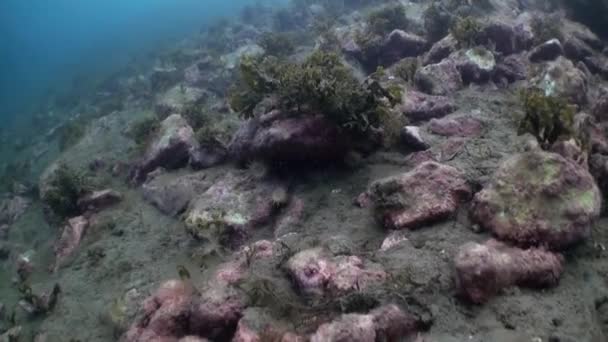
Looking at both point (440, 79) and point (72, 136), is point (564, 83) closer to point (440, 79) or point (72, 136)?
point (440, 79)

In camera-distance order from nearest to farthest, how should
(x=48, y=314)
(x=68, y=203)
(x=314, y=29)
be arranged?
(x=48, y=314) < (x=68, y=203) < (x=314, y=29)

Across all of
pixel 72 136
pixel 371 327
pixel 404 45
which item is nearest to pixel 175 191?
pixel 371 327

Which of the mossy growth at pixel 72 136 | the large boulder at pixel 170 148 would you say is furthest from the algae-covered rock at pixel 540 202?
the mossy growth at pixel 72 136

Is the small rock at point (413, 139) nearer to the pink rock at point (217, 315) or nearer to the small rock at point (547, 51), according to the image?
the pink rock at point (217, 315)

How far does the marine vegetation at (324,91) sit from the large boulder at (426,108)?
1556mm

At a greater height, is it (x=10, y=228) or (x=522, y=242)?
(x=522, y=242)

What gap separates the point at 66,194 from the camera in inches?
465

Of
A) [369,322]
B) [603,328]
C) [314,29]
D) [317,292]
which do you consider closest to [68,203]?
[317,292]

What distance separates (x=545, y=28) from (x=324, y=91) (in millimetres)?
9175

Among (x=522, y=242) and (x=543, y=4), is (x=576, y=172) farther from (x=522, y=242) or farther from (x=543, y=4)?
(x=543, y=4)

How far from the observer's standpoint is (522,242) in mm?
5648

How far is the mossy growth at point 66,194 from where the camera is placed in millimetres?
11703

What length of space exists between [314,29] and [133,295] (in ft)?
63.8

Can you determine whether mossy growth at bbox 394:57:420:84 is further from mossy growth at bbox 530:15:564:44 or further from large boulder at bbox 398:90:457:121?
mossy growth at bbox 530:15:564:44
